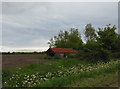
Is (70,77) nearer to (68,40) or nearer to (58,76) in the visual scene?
(58,76)

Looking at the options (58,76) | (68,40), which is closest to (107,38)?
(58,76)

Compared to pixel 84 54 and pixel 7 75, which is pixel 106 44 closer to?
pixel 84 54

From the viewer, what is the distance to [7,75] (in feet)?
29.8

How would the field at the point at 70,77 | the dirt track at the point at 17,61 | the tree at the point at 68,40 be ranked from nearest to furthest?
1. the field at the point at 70,77
2. the dirt track at the point at 17,61
3. the tree at the point at 68,40

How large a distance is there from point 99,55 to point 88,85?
13.4m

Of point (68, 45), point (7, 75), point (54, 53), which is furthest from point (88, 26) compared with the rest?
point (7, 75)

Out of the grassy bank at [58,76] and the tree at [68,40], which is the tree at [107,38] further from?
the tree at [68,40]

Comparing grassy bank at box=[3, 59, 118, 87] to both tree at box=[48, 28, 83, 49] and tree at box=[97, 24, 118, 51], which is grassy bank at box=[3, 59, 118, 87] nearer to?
tree at box=[97, 24, 118, 51]

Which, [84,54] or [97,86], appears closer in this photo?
[97,86]

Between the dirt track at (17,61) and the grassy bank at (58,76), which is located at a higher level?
the grassy bank at (58,76)

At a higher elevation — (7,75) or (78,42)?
(78,42)

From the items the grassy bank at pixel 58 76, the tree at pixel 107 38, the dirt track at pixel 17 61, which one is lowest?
the dirt track at pixel 17 61

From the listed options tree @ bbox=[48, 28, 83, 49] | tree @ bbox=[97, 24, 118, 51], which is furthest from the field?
tree @ bbox=[48, 28, 83, 49]

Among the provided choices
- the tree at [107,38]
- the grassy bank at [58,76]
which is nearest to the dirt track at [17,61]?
the grassy bank at [58,76]
